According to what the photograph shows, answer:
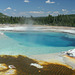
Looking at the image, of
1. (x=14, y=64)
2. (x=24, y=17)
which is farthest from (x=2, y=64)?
(x=24, y=17)

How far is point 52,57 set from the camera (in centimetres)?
809

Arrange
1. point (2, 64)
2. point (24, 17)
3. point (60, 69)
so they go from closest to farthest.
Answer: point (60, 69) < point (2, 64) < point (24, 17)

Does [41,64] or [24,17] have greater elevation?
[24,17]

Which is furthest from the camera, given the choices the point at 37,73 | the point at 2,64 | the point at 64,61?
the point at 64,61

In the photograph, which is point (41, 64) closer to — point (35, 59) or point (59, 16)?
point (35, 59)

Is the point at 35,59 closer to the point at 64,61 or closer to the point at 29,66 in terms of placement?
the point at 29,66

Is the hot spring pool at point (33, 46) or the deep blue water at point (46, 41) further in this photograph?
the deep blue water at point (46, 41)

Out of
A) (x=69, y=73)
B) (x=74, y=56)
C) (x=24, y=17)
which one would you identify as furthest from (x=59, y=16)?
(x=69, y=73)

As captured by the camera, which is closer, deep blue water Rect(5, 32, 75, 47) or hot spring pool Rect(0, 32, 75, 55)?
hot spring pool Rect(0, 32, 75, 55)

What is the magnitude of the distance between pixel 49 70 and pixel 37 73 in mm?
675

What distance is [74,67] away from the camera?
261 inches

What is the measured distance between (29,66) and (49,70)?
108 centimetres

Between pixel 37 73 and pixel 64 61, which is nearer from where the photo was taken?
pixel 37 73

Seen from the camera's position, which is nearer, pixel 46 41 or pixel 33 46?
pixel 33 46
